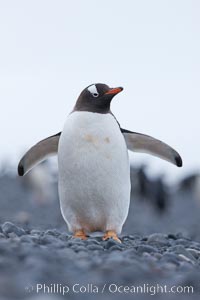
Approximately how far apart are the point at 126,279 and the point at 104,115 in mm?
2996

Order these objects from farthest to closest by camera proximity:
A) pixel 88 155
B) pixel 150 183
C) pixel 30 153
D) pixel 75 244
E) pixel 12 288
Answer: pixel 150 183 < pixel 30 153 < pixel 88 155 < pixel 75 244 < pixel 12 288

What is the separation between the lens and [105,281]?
11.3 feet

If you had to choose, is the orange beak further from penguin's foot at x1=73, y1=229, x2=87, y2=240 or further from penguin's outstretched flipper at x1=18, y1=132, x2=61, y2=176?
penguin's foot at x1=73, y1=229, x2=87, y2=240

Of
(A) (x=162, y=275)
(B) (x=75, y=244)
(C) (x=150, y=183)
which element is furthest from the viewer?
(C) (x=150, y=183)

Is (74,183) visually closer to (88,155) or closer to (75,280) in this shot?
(88,155)

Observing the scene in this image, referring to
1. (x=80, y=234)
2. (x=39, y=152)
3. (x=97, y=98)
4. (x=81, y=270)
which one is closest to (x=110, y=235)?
(x=80, y=234)

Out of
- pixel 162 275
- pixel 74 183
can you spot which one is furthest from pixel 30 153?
pixel 162 275

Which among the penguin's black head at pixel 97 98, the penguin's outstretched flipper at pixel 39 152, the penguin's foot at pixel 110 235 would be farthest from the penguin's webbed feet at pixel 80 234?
the penguin's black head at pixel 97 98

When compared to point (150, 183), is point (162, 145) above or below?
above

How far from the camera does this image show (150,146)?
7410 mm

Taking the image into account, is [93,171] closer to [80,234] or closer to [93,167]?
[93,167]

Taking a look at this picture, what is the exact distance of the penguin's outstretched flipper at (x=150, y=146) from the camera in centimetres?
723

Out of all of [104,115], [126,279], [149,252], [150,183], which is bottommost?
[150,183]

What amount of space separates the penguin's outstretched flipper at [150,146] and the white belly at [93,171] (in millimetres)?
712
